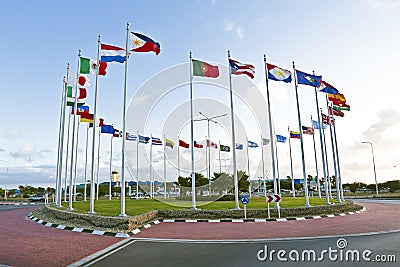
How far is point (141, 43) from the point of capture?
52.2ft

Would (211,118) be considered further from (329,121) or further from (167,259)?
(167,259)

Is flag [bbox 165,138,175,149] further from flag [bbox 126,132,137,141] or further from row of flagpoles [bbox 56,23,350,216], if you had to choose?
row of flagpoles [bbox 56,23,350,216]

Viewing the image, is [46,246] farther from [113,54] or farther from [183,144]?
[183,144]

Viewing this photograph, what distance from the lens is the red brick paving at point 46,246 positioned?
8617 mm

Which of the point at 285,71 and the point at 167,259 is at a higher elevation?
the point at 285,71

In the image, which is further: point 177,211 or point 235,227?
point 177,211

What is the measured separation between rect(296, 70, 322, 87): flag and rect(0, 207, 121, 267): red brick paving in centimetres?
1596

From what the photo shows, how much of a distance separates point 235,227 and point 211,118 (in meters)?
15.2

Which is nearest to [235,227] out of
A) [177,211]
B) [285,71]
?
[177,211]

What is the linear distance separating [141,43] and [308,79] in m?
12.1

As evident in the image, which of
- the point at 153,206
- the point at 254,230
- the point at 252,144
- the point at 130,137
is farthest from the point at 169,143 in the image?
the point at 254,230

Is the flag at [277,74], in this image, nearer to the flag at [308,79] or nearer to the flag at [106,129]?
the flag at [308,79]

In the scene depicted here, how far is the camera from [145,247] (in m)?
10.3

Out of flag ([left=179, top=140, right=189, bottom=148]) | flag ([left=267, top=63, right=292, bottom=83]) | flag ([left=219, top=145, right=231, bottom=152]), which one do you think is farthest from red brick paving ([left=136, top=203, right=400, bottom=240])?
flag ([left=219, top=145, right=231, bottom=152])
